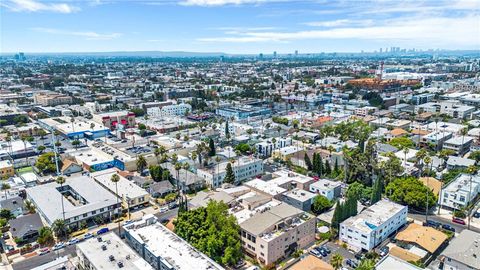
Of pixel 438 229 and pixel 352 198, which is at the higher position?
pixel 352 198

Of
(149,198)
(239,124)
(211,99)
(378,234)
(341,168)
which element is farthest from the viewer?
(211,99)

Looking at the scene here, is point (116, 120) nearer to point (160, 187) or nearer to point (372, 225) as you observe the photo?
point (160, 187)

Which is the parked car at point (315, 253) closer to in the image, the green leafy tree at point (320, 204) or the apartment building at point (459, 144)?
the green leafy tree at point (320, 204)

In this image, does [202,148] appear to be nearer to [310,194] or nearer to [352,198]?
[310,194]

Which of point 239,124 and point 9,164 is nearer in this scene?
point 9,164

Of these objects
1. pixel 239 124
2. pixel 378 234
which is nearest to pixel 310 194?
pixel 378 234

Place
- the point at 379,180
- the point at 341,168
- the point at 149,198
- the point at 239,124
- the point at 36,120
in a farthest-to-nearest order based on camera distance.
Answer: the point at 36,120 < the point at 239,124 < the point at 341,168 < the point at 149,198 < the point at 379,180

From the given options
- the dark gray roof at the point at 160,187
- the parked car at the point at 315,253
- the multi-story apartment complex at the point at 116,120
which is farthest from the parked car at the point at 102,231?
the multi-story apartment complex at the point at 116,120
